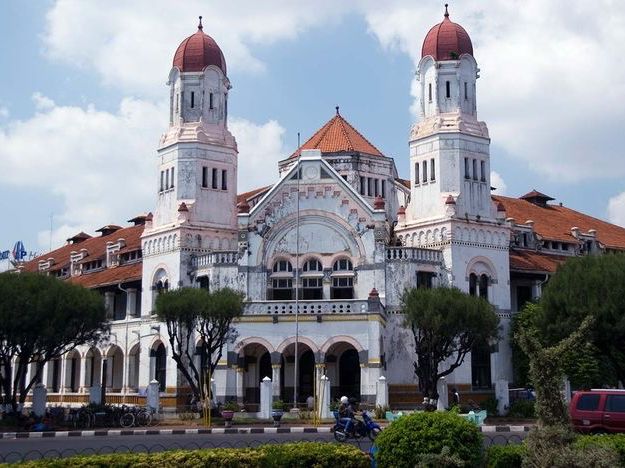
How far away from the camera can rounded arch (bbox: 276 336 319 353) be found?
48.6 metres

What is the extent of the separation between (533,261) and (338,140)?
15.2 meters

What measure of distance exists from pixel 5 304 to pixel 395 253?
2119 centimetres

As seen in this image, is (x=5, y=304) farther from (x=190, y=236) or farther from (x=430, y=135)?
(x=430, y=135)

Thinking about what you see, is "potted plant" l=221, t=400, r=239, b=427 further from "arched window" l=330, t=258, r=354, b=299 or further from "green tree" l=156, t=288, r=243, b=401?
"arched window" l=330, t=258, r=354, b=299

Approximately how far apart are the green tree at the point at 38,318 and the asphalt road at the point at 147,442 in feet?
33.1

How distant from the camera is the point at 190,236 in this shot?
55.2 m

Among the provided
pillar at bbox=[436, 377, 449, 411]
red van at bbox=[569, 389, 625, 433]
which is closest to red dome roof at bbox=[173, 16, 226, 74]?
pillar at bbox=[436, 377, 449, 411]

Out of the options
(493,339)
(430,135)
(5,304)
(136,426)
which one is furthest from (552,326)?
(5,304)

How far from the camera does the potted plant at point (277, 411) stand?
4131cm

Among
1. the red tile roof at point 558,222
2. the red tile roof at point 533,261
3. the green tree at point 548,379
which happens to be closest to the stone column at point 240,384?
the red tile roof at point 533,261

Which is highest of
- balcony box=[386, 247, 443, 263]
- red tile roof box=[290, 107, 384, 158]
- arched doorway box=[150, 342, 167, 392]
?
red tile roof box=[290, 107, 384, 158]

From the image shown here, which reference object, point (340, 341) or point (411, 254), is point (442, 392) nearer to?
point (340, 341)

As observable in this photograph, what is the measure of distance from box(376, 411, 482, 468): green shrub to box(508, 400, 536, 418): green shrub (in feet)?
102

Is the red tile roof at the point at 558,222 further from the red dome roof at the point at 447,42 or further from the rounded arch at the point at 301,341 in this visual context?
the rounded arch at the point at 301,341
